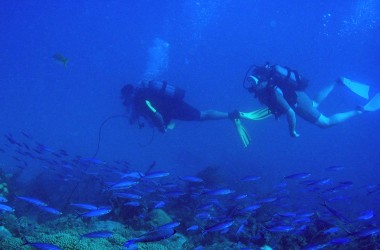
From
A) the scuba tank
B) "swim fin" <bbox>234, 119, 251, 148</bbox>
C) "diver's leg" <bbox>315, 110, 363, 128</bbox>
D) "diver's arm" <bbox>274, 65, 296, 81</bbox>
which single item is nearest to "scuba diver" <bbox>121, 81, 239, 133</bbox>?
the scuba tank

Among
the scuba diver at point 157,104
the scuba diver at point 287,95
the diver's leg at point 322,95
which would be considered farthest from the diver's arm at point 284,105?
the diver's leg at point 322,95

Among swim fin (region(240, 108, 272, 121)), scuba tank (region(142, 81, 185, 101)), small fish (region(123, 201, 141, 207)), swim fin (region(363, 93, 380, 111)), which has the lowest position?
small fish (region(123, 201, 141, 207))

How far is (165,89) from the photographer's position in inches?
436

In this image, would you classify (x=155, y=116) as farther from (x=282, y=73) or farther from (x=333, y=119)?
(x=333, y=119)

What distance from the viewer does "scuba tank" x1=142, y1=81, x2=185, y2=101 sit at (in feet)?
35.6

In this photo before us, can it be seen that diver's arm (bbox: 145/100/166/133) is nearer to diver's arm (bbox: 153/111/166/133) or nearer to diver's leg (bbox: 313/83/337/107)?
diver's arm (bbox: 153/111/166/133)

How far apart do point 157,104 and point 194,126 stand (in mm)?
80060

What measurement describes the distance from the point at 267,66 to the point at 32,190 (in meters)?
12.4

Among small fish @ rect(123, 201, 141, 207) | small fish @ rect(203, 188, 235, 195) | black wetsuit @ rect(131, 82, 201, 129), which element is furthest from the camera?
black wetsuit @ rect(131, 82, 201, 129)

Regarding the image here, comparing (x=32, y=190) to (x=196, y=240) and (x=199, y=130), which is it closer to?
(x=196, y=240)

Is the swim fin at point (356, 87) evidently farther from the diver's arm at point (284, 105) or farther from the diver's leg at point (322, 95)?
the diver's arm at point (284, 105)

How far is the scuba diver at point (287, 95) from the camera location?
1047 centimetres

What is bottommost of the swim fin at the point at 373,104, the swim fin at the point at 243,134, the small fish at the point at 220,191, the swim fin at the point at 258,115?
the small fish at the point at 220,191

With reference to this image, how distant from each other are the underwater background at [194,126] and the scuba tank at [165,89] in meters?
2.15
